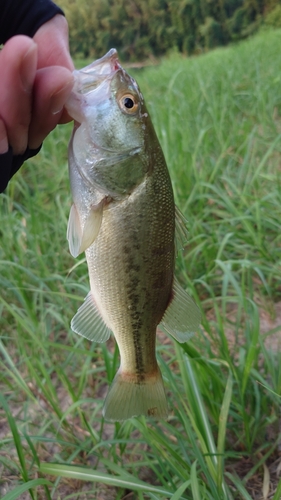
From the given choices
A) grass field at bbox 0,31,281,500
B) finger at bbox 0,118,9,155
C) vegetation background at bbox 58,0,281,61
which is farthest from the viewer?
vegetation background at bbox 58,0,281,61

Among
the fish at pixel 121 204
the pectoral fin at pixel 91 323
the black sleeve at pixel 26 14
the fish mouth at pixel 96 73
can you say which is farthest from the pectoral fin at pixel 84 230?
the black sleeve at pixel 26 14

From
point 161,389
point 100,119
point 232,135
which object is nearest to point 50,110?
point 100,119

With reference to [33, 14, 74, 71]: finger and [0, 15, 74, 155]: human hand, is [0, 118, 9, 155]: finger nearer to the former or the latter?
[0, 15, 74, 155]: human hand

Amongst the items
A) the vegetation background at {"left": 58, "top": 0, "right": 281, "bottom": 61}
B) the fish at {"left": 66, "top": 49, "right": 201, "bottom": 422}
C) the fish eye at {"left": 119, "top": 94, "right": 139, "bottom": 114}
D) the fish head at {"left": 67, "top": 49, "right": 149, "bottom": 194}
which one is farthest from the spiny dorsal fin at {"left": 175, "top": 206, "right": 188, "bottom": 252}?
the vegetation background at {"left": 58, "top": 0, "right": 281, "bottom": 61}

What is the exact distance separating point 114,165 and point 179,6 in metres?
17.4

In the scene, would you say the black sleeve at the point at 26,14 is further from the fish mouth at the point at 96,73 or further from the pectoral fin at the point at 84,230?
the pectoral fin at the point at 84,230

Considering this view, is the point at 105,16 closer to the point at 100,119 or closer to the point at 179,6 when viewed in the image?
the point at 179,6

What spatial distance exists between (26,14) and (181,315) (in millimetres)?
762

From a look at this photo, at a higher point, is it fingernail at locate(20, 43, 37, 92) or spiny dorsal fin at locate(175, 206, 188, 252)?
fingernail at locate(20, 43, 37, 92)

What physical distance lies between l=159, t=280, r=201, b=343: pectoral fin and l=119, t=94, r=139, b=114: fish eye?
1.23 ft

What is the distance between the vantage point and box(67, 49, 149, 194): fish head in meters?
0.86

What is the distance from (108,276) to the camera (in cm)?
88

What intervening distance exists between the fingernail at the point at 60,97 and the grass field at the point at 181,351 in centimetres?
60

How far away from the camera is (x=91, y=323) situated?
93cm
